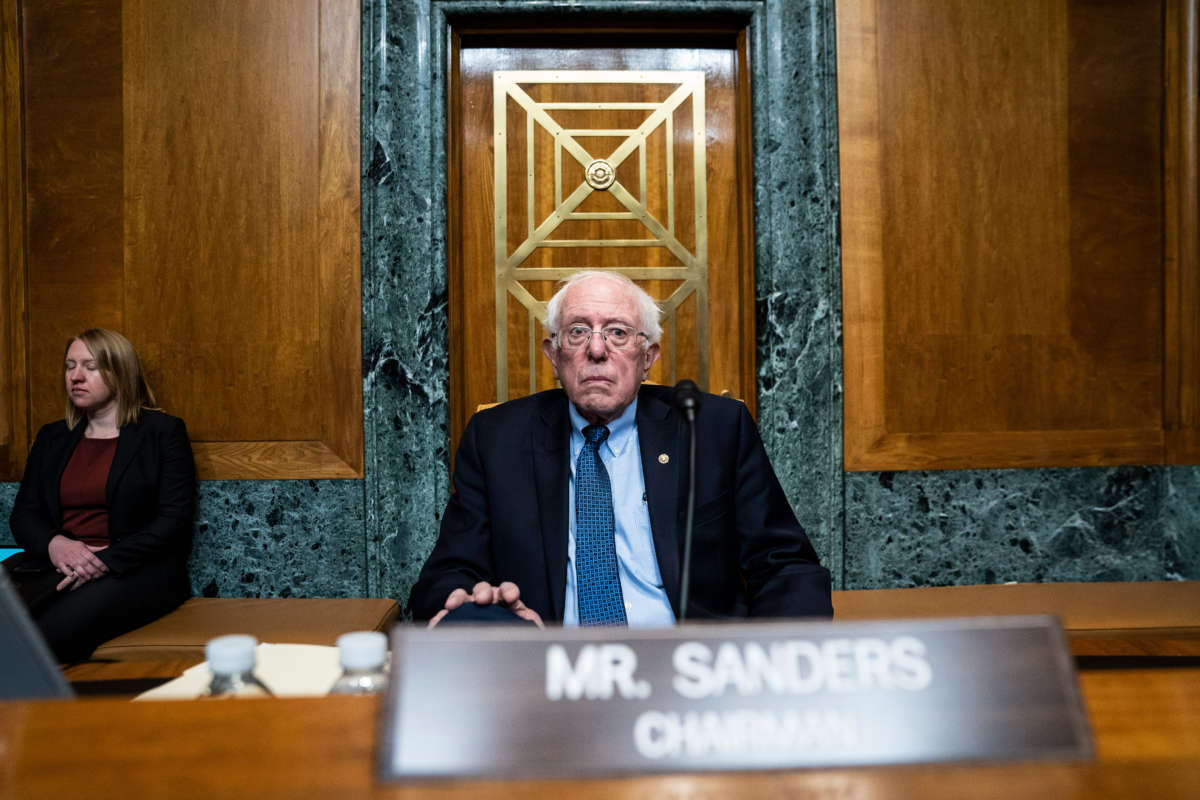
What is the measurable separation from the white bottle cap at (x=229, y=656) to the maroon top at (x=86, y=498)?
200cm

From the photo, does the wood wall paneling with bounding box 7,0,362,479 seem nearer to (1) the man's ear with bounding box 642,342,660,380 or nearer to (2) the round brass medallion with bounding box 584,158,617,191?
(2) the round brass medallion with bounding box 584,158,617,191

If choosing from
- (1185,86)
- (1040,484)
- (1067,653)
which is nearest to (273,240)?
(1067,653)

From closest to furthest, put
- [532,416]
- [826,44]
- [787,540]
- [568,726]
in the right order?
[568,726] → [787,540] → [532,416] → [826,44]

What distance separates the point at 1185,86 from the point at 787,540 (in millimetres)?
2488

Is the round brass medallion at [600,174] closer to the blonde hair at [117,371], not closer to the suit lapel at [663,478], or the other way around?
the suit lapel at [663,478]

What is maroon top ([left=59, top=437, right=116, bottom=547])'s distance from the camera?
2.52m

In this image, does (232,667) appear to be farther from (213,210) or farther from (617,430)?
(213,210)

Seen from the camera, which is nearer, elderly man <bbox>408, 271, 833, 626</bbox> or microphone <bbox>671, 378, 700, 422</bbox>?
microphone <bbox>671, 378, 700, 422</bbox>

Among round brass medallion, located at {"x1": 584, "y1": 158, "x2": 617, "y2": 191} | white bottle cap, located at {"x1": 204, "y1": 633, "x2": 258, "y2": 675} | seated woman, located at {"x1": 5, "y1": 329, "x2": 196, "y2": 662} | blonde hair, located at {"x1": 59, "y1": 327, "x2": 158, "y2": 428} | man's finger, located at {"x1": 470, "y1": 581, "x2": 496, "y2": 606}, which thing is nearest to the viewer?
white bottle cap, located at {"x1": 204, "y1": 633, "x2": 258, "y2": 675}

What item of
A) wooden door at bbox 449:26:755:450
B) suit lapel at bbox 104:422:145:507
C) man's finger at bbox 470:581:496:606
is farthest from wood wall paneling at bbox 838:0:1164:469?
suit lapel at bbox 104:422:145:507

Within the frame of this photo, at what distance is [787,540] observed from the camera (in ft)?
5.82

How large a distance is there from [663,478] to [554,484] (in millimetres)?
252

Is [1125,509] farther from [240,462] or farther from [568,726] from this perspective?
[240,462]

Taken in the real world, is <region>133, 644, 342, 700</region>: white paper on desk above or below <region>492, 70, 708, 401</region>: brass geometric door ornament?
below
